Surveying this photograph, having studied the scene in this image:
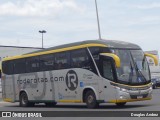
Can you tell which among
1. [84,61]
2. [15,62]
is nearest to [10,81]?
[15,62]

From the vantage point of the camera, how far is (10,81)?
29.7 metres

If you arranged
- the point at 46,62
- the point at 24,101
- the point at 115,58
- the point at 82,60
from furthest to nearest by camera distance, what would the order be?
the point at 24,101 < the point at 46,62 < the point at 82,60 < the point at 115,58

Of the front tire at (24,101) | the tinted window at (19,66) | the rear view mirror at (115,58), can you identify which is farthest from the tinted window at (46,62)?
the rear view mirror at (115,58)

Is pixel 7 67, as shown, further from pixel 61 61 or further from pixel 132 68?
pixel 132 68

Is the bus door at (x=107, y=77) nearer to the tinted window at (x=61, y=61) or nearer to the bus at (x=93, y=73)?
the bus at (x=93, y=73)

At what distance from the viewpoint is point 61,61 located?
79.6ft

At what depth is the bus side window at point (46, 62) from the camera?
991 inches

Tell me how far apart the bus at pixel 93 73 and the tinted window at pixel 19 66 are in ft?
3.88

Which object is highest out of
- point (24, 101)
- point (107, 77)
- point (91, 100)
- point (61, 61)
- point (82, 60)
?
point (61, 61)

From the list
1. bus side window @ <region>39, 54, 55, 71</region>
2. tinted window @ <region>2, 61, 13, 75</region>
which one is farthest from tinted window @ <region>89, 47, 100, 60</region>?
tinted window @ <region>2, 61, 13, 75</region>

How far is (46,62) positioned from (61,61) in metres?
1.76

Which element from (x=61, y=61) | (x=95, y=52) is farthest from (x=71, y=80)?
(x=95, y=52)

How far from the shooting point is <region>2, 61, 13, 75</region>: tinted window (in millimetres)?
29500

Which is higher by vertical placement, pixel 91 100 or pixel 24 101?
pixel 24 101
